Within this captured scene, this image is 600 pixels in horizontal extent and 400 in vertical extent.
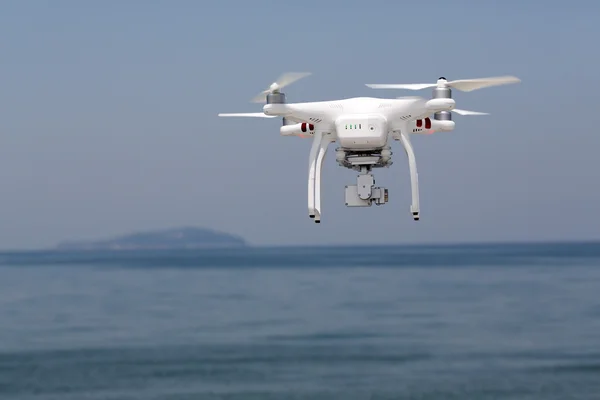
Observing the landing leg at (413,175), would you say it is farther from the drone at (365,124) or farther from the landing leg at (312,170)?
the landing leg at (312,170)

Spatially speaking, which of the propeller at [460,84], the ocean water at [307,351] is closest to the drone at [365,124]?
the propeller at [460,84]

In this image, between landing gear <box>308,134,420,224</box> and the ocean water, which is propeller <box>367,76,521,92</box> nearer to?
landing gear <box>308,134,420,224</box>

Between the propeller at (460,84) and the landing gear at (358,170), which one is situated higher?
the propeller at (460,84)

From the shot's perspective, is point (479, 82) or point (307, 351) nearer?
point (479, 82)

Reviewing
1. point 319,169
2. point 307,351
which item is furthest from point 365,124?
point 307,351

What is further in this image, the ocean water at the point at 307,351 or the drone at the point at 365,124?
the ocean water at the point at 307,351

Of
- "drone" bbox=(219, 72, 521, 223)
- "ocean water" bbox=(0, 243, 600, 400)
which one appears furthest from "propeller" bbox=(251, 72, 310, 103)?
"ocean water" bbox=(0, 243, 600, 400)

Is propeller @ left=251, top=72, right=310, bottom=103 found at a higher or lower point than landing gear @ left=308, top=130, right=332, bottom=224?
higher

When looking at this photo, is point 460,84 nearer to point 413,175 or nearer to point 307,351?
point 413,175
